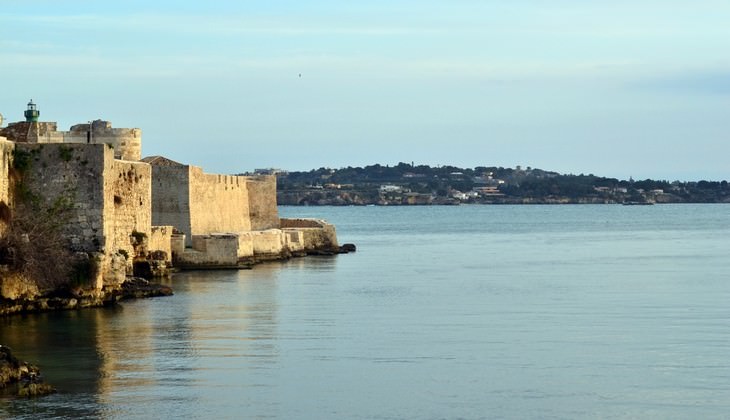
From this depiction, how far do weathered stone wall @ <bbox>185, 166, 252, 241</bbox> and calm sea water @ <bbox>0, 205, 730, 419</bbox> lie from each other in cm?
344

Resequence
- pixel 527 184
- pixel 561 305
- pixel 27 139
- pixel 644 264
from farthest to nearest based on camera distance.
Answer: pixel 527 184
pixel 644 264
pixel 27 139
pixel 561 305

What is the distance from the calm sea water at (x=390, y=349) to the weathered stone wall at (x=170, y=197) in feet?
7.15

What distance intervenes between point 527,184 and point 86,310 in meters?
151

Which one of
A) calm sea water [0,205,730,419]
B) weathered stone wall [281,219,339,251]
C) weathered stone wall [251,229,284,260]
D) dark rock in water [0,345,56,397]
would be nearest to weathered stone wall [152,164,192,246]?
calm sea water [0,205,730,419]

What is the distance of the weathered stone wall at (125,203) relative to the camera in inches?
913

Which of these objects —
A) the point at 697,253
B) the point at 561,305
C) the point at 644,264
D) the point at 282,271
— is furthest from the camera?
the point at 697,253

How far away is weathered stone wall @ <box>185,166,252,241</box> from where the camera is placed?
114ft

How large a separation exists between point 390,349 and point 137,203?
33.5 ft

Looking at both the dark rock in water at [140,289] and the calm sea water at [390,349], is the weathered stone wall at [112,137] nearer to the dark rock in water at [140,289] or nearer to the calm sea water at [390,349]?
the calm sea water at [390,349]

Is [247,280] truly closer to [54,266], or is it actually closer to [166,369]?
[54,266]

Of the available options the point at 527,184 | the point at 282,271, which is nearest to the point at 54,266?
the point at 282,271

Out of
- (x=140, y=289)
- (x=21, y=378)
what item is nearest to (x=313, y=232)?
(x=140, y=289)

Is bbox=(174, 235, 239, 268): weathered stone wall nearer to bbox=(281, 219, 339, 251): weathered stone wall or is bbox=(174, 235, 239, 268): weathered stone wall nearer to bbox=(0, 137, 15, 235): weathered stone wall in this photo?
bbox=(281, 219, 339, 251): weathered stone wall

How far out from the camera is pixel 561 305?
81.3ft
